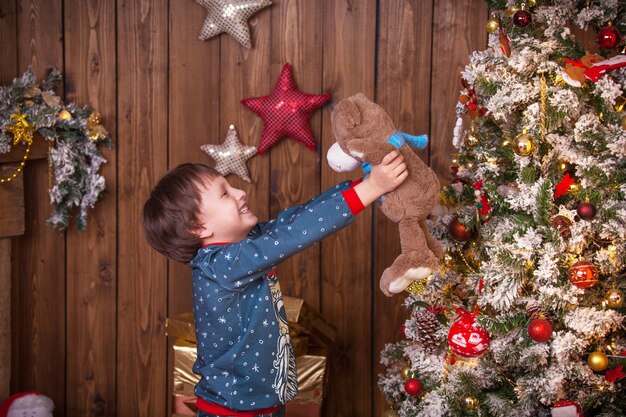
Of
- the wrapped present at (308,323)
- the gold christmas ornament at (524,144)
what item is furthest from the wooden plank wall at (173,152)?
the gold christmas ornament at (524,144)

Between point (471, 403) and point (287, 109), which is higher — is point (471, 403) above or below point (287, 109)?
below

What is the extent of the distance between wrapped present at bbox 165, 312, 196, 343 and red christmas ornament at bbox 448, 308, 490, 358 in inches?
35.9

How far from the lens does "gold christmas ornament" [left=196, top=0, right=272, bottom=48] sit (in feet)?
8.76

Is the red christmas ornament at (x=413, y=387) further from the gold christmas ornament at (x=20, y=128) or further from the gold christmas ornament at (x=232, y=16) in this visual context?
the gold christmas ornament at (x=20, y=128)

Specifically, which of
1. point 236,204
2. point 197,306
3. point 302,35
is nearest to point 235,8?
point 302,35

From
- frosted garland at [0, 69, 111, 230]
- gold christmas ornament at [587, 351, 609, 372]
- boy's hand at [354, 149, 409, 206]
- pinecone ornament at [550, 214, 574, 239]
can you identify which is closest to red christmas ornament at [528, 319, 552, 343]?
gold christmas ornament at [587, 351, 609, 372]

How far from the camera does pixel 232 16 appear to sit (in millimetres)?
2672

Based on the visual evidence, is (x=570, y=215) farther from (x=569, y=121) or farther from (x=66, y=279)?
(x=66, y=279)

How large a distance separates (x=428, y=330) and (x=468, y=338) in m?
0.18

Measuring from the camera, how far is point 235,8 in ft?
8.75

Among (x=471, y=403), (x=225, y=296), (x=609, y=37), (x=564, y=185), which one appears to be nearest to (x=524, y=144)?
(x=564, y=185)

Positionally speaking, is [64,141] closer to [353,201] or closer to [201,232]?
[201,232]

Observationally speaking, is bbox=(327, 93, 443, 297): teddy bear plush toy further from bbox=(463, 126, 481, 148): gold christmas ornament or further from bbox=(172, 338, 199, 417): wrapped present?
bbox=(172, 338, 199, 417): wrapped present

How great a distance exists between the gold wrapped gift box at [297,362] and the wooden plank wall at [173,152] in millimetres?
348
